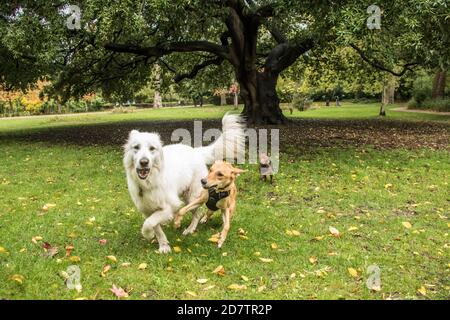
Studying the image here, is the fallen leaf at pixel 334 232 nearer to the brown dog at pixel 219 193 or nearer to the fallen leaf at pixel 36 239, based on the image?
the brown dog at pixel 219 193

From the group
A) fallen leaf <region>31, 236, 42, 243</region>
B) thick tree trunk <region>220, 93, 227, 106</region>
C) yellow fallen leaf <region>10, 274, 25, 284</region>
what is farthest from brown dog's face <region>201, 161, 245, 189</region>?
thick tree trunk <region>220, 93, 227, 106</region>

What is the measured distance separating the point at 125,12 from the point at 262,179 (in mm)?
5739

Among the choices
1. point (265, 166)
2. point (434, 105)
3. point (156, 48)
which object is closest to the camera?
point (265, 166)

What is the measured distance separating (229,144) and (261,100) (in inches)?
613

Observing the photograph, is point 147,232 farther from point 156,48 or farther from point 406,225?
point 156,48

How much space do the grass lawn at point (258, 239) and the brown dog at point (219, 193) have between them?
0.41 m

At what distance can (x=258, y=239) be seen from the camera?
685 cm

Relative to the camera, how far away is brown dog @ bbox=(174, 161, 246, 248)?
6344 millimetres

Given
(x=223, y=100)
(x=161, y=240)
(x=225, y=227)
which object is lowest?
(x=161, y=240)

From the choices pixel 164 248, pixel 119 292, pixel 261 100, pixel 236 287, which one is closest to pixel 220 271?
pixel 236 287

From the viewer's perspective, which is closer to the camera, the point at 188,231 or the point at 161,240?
the point at 161,240

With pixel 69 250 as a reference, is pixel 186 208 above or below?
above

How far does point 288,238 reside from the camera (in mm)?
6902

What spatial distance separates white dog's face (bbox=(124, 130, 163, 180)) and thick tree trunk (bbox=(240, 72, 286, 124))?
1635cm
